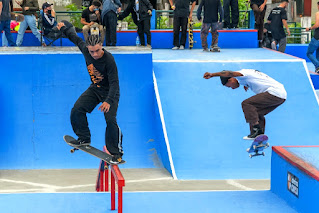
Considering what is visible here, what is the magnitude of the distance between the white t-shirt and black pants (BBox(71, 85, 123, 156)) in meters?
2.21

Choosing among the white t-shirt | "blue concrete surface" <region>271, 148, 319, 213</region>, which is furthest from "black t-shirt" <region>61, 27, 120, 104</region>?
"blue concrete surface" <region>271, 148, 319, 213</region>

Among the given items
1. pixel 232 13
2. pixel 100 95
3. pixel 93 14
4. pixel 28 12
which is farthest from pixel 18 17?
pixel 100 95

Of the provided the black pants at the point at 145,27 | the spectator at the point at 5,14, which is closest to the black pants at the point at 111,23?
the black pants at the point at 145,27

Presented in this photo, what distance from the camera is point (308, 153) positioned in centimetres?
903

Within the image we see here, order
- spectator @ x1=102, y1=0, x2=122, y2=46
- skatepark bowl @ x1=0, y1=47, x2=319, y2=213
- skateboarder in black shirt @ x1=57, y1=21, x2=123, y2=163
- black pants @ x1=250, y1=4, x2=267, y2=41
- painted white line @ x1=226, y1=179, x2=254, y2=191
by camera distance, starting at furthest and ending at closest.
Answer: black pants @ x1=250, y1=4, x2=267, y2=41, spectator @ x1=102, y1=0, x2=122, y2=46, skatepark bowl @ x1=0, y1=47, x2=319, y2=213, painted white line @ x1=226, y1=179, x2=254, y2=191, skateboarder in black shirt @ x1=57, y1=21, x2=123, y2=163

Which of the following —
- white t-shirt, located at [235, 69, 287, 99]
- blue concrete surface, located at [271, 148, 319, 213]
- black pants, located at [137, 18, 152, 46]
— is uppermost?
black pants, located at [137, 18, 152, 46]

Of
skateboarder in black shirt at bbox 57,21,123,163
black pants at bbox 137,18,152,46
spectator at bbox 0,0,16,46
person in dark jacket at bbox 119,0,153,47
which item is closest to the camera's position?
skateboarder in black shirt at bbox 57,21,123,163

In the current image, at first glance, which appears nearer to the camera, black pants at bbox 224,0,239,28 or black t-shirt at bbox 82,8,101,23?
black t-shirt at bbox 82,8,101,23

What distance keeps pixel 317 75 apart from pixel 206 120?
17.7ft

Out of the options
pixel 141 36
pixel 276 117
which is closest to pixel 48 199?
pixel 276 117

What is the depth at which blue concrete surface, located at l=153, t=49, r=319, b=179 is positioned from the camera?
1225 cm

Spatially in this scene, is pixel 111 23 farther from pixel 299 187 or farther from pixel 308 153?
pixel 299 187

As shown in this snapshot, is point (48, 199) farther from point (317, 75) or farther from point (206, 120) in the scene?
point (317, 75)

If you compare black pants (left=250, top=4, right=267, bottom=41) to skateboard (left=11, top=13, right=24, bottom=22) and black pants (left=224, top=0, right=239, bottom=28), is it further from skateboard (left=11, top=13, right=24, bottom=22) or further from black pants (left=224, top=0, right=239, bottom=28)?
skateboard (left=11, top=13, right=24, bottom=22)
